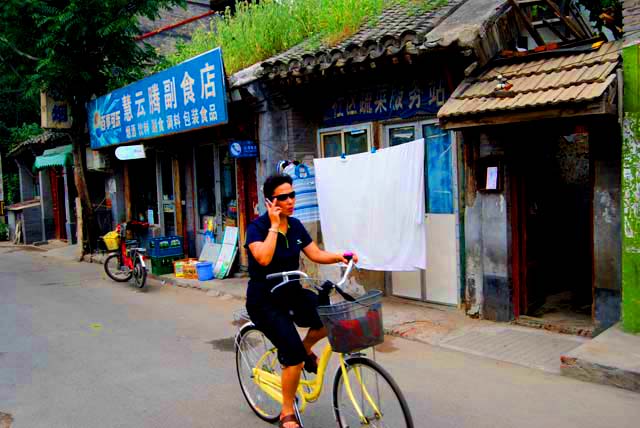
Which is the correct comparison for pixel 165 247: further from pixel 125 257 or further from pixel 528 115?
pixel 528 115

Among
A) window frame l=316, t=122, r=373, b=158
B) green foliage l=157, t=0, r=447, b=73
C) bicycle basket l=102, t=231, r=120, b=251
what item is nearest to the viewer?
window frame l=316, t=122, r=373, b=158

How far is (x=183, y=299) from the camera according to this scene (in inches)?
396

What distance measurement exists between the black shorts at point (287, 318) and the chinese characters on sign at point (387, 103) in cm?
446

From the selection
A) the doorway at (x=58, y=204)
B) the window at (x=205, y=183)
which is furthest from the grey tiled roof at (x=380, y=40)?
the doorway at (x=58, y=204)

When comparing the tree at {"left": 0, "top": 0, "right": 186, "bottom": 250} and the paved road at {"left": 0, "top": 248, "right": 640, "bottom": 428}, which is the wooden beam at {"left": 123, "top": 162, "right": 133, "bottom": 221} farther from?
the paved road at {"left": 0, "top": 248, "right": 640, "bottom": 428}

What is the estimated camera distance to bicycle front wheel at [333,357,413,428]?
3.51 m

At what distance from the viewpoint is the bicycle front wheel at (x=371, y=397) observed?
3514 mm

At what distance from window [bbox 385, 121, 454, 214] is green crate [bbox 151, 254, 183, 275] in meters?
6.56

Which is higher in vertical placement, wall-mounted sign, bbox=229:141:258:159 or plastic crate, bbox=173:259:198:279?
wall-mounted sign, bbox=229:141:258:159

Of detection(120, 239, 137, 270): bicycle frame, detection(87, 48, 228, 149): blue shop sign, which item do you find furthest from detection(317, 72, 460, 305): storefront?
detection(120, 239, 137, 270): bicycle frame

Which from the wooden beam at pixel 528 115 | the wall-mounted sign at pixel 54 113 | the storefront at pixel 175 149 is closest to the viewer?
the wooden beam at pixel 528 115

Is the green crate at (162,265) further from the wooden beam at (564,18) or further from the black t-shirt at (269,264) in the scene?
the wooden beam at (564,18)

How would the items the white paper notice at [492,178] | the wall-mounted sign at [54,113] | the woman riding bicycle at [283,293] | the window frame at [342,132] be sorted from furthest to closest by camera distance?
the wall-mounted sign at [54,113]
the window frame at [342,132]
the white paper notice at [492,178]
the woman riding bicycle at [283,293]

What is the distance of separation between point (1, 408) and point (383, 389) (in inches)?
145
